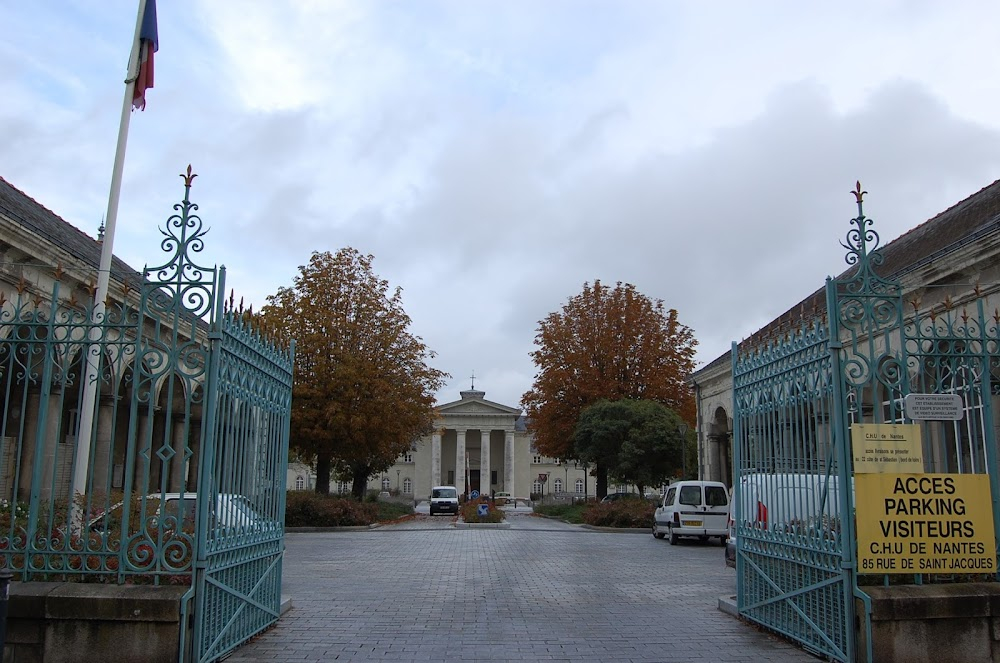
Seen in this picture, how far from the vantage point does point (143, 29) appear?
39.4ft

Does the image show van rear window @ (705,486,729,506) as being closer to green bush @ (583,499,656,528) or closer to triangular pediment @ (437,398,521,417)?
green bush @ (583,499,656,528)

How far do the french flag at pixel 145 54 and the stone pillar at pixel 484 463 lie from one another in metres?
79.9

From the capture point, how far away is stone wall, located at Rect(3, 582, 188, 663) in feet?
21.4

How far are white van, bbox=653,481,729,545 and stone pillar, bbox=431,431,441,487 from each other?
68893 millimetres

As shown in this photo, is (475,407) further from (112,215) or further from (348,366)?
(112,215)

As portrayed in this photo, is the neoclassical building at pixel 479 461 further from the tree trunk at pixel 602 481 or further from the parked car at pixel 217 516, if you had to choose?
the parked car at pixel 217 516

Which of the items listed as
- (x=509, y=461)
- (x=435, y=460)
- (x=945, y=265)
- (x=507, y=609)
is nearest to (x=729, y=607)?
(x=507, y=609)

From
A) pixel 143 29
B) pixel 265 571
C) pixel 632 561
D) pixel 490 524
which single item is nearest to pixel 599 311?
pixel 490 524

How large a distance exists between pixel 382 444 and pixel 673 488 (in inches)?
496

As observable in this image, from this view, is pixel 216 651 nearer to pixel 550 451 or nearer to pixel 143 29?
pixel 143 29

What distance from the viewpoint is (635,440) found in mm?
35094

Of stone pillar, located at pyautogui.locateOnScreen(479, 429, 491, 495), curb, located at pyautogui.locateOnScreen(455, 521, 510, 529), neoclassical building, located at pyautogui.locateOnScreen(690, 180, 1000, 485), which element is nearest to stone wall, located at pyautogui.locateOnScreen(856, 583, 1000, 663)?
neoclassical building, located at pyautogui.locateOnScreen(690, 180, 1000, 485)

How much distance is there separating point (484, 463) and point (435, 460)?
5.74m

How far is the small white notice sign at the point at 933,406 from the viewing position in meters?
7.26
